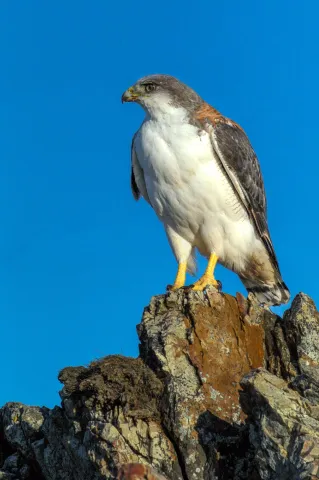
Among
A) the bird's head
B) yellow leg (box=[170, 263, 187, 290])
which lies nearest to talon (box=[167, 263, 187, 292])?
yellow leg (box=[170, 263, 187, 290])

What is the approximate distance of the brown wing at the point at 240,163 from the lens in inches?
390

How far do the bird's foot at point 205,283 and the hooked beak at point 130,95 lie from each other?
282 centimetres

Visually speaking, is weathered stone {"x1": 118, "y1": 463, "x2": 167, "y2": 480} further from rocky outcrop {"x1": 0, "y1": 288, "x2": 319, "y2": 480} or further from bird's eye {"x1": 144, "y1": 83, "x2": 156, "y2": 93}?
bird's eye {"x1": 144, "y1": 83, "x2": 156, "y2": 93}

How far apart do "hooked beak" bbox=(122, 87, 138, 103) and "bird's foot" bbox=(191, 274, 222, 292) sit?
2819 mm

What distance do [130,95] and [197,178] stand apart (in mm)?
1664

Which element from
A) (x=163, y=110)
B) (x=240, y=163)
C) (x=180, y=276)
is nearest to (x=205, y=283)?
(x=180, y=276)

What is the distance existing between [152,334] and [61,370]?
1170mm

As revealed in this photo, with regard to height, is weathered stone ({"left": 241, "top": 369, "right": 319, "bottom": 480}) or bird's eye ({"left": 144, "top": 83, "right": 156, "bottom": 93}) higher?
bird's eye ({"left": 144, "top": 83, "right": 156, "bottom": 93})

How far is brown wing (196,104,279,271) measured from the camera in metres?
9.90

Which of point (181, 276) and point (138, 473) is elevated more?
point (181, 276)

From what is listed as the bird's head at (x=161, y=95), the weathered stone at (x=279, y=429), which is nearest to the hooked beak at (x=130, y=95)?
the bird's head at (x=161, y=95)

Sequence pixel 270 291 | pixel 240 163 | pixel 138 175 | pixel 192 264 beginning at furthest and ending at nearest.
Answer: pixel 270 291
pixel 192 264
pixel 138 175
pixel 240 163

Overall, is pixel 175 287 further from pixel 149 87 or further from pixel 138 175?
pixel 149 87

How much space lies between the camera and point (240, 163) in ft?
33.5
